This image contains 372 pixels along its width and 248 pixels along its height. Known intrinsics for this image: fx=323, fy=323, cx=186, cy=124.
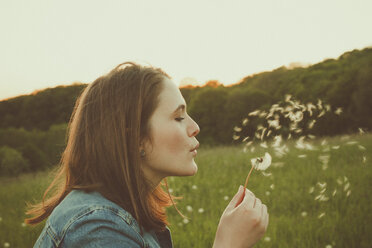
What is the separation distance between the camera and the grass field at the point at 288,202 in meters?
3.05

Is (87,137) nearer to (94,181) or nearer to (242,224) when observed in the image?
(94,181)

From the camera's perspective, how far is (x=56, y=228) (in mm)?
1071

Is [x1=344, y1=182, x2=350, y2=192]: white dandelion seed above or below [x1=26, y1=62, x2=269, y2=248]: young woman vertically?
below

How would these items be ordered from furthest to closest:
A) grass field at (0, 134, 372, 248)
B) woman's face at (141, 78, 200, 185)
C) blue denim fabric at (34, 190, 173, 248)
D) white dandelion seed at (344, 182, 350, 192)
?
white dandelion seed at (344, 182, 350, 192) → grass field at (0, 134, 372, 248) → woman's face at (141, 78, 200, 185) → blue denim fabric at (34, 190, 173, 248)

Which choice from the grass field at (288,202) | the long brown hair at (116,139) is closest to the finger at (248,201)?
the long brown hair at (116,139)

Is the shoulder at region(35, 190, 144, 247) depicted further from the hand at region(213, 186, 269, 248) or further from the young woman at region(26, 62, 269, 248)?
the hand at region(213, 186, 269, 248)

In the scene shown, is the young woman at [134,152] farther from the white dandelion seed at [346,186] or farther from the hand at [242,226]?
the white dandelion seed at [346,186]

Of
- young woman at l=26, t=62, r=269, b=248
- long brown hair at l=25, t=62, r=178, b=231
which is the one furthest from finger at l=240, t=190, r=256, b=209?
long brown hair at l=25, t=62, r=178, b=231

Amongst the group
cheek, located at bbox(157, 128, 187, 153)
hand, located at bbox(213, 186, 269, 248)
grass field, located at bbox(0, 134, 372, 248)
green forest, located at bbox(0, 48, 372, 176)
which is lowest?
green forest, located at bbox(0, 48, 372, 176)

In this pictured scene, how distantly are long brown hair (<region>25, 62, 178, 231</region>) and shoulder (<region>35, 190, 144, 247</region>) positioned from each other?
0.11 m

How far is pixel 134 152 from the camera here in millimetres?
1320

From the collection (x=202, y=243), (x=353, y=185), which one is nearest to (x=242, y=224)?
(x=202, y=243)

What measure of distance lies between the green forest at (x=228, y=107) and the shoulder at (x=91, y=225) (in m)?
3.99

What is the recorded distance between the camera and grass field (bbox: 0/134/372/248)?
305 cm
